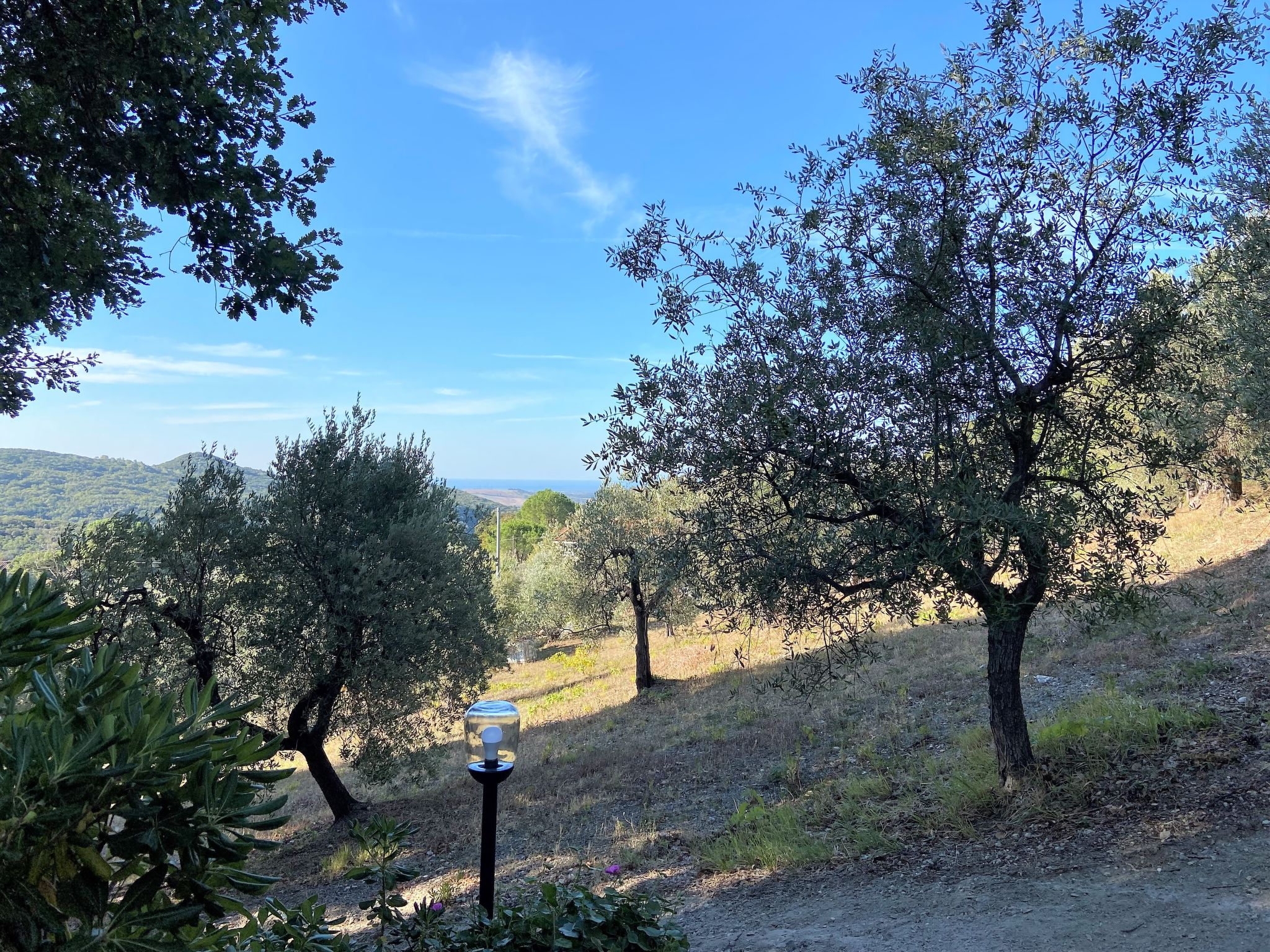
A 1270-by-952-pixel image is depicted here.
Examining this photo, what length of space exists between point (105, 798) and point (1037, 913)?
6.74 meters

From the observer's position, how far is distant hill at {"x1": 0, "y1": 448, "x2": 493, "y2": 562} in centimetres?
5627

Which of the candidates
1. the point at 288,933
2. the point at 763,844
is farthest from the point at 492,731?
the point at 763,844

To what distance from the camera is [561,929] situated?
333cm

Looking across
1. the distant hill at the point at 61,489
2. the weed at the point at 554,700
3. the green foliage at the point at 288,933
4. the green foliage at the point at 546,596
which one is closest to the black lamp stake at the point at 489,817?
the green foliage at the point at 288,933

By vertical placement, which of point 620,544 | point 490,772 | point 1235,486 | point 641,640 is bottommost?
point 641,640

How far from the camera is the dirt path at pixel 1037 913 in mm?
5230

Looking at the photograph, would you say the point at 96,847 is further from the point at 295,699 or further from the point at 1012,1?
the point at 295,699

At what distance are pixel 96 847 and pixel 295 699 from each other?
12542 mm

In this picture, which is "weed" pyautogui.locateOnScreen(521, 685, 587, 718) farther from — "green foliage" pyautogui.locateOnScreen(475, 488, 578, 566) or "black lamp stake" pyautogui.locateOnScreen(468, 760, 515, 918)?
"green foliage" pyautogui.locateOnScreen(475, 488, 578, 566)

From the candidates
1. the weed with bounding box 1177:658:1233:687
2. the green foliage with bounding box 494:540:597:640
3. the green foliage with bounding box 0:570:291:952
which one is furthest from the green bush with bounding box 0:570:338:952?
the green foliage with bounding box 494:540:597:640

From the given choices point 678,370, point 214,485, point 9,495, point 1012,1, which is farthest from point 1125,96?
point 9,495

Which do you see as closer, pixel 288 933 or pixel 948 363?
pixel 288 933

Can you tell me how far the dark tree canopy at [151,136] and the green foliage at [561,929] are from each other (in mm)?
4320

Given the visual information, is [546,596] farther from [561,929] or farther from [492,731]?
[561,929]
